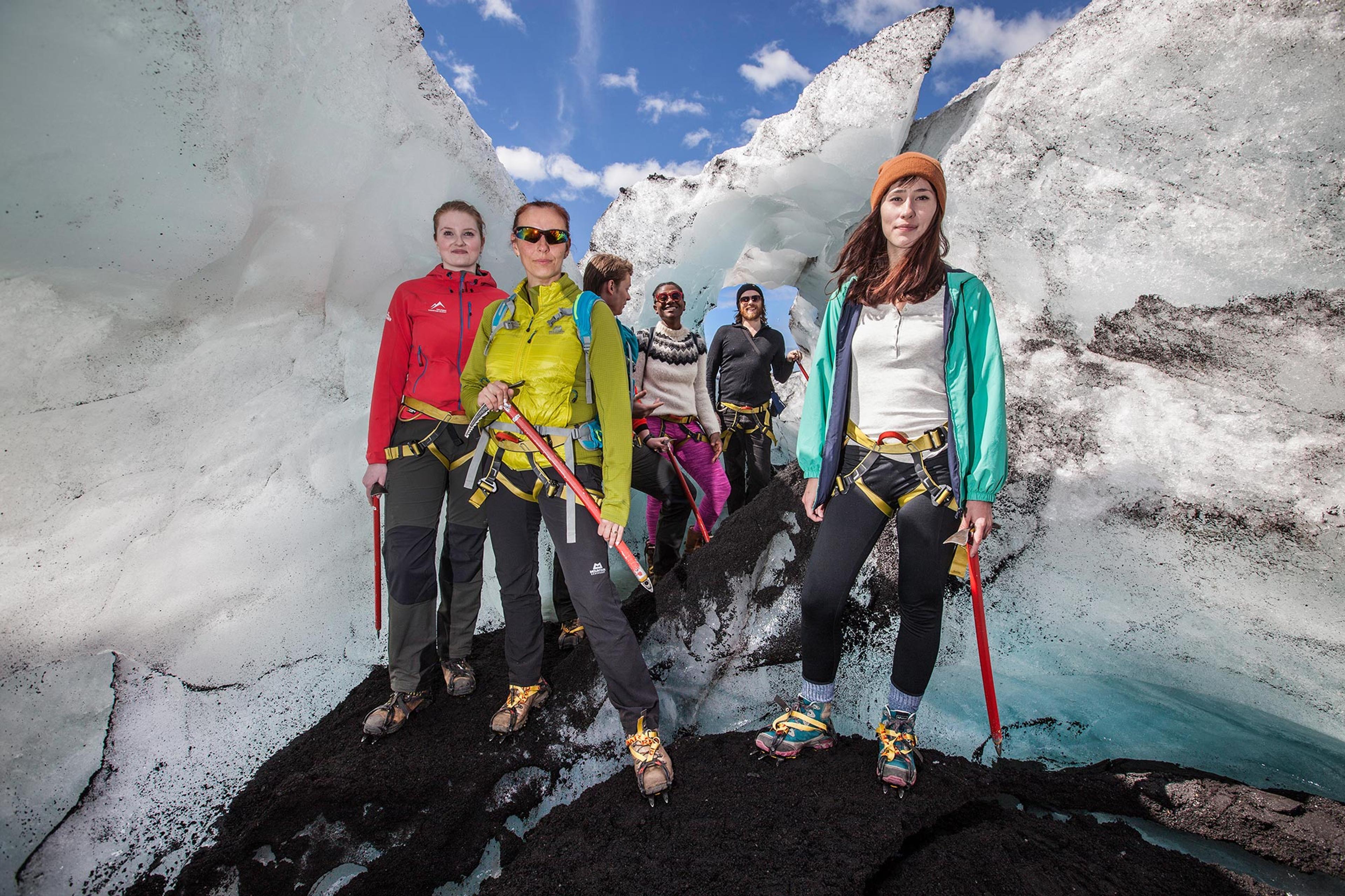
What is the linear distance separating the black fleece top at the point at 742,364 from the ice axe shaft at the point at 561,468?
2.63 metres

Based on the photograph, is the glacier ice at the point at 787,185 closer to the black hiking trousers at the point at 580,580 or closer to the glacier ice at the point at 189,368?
the glacier ice at the point at 189,368

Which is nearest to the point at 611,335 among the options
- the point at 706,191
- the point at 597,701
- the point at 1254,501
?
the point at 597,701

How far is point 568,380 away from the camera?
2512 millimetres

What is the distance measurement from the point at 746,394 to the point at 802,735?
Answer: 125 inches

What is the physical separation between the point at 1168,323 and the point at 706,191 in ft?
12.5

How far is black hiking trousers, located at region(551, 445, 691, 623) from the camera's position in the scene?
3.89m

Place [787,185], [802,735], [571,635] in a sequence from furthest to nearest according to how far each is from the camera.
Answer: [787,185]
[571,635]
[802,735]

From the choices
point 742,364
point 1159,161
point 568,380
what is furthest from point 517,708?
point 1159,161

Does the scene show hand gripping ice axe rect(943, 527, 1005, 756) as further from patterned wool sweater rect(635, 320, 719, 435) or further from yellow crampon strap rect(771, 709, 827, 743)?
patterned wool sweater rect(635, 320, 719, 435)

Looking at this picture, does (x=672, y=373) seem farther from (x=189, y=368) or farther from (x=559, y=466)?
(x=189, y=368)

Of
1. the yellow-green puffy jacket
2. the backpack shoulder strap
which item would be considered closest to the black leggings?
the yellow-green puffy jacket

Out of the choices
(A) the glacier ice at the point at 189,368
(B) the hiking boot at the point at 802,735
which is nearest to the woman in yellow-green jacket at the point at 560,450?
(B) the hiking boot at the point at 802,735

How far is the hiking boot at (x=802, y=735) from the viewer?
2.29m

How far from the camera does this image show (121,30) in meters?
2.85
